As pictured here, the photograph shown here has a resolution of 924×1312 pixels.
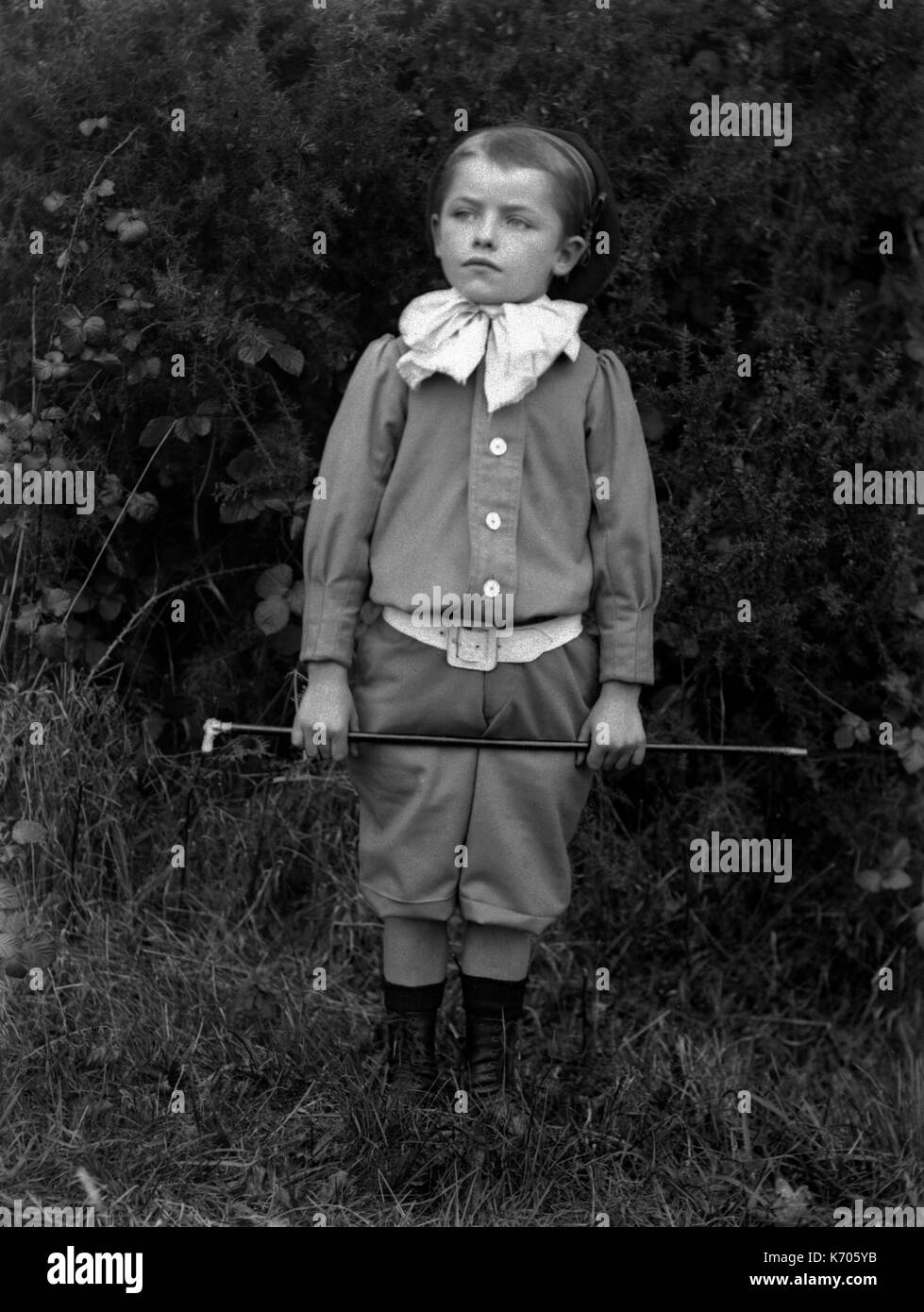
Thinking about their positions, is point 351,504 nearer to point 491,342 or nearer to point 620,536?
point 491,342

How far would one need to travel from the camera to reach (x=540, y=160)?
10.4 feet

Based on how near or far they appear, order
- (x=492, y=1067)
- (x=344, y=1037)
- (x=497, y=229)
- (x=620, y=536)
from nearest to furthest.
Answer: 1. (x=497, y=229)
2. (x=620, y=536)
3. (x=492, y=1067)
4. (x=344, y=1037)

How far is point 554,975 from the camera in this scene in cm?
417

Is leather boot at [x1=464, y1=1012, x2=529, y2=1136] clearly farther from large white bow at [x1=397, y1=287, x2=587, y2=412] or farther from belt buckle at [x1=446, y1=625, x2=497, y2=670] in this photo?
large white bow at [x1=397, y1=287, x2=587, y2=412]

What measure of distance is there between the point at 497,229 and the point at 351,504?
22.5 inches

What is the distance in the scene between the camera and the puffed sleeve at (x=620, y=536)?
328cm

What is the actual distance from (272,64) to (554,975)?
223cm

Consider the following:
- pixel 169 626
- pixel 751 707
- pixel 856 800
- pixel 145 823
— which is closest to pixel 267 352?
pixel 169 626

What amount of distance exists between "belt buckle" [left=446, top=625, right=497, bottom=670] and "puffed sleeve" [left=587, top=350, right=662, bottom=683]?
0.25 metres

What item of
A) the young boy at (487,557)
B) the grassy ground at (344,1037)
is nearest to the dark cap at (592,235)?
the young boy at (487,557)

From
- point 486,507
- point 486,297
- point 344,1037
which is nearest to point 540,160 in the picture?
point 486,297

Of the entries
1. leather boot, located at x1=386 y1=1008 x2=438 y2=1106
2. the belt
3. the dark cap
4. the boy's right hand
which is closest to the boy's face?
the dark cap

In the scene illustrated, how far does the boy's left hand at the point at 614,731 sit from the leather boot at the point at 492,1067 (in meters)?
0.58

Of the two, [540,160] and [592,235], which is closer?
[540,160]
